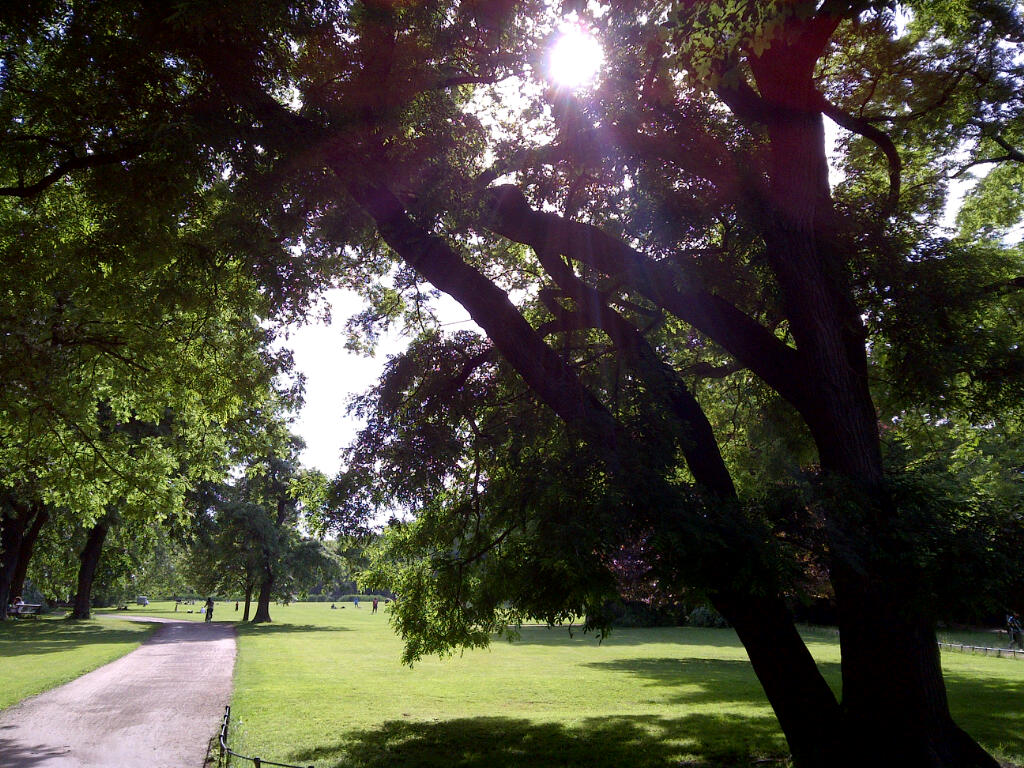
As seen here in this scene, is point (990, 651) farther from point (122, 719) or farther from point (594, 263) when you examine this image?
point (122, 719)

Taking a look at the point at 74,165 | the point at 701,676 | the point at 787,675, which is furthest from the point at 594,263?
the point at 701,676

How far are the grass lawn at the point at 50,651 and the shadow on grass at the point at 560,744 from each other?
701 cm

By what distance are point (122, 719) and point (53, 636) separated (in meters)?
21.6

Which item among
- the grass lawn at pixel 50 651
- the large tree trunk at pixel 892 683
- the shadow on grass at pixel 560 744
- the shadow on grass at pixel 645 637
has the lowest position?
the shadow on grass at pixel 645 637

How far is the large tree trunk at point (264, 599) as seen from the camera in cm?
4112

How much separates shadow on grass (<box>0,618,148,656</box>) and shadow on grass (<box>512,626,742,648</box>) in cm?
1695

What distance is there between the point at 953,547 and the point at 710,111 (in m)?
7.32

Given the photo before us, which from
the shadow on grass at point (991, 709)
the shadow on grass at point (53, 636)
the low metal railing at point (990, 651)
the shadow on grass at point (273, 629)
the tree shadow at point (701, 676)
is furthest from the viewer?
the shadow on grass at point (273, 629)

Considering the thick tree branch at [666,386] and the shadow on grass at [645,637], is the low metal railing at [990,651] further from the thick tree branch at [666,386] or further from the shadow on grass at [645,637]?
the thick tree branch at [666,386]

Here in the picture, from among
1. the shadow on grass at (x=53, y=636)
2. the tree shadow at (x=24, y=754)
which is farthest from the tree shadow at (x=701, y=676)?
the shadow on grass at (x=53, y=636)

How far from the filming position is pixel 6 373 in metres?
12.0

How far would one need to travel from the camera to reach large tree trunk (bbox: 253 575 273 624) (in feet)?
135

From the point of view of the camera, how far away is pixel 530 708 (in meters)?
14.8

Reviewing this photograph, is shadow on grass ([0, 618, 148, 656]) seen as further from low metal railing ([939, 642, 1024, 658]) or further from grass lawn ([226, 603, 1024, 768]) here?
low metal railing ([939, 642, 1024, 658])
